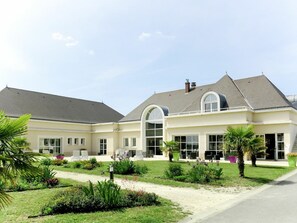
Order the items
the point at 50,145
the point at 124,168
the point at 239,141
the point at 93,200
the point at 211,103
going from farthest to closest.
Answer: the point at 50,145 → the point at 211,103 → the point at 124,168 → the point at 239,141 → the point at 93,200

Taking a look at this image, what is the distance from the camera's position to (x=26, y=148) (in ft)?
14.5

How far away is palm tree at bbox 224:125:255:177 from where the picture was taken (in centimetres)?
1505

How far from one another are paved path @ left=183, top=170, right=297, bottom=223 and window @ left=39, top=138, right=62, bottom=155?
30601mm

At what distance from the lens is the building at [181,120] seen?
2770 centimetres

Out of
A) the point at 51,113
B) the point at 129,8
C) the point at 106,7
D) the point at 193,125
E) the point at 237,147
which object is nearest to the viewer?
the point at 106,7

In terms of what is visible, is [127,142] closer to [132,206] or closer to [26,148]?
[132,206]

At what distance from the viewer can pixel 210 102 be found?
3064 centimetres

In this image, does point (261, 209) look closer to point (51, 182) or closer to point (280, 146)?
point (51, 182)

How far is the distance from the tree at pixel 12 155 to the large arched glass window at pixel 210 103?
2760 cm

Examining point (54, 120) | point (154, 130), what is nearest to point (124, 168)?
point (154, 130)

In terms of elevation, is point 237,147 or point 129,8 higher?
point 129,8

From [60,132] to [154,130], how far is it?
12.5 m

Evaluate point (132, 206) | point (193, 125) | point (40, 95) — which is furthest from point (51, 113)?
point (132, 206)

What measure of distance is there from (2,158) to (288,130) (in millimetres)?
27423
